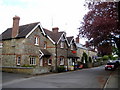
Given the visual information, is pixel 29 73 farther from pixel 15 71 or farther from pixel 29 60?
pixel 29 60

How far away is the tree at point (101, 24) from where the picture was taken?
46.7 ft

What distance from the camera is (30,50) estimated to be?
72.8 feet

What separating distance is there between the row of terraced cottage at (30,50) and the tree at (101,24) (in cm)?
802

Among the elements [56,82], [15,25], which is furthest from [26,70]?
[15,25]

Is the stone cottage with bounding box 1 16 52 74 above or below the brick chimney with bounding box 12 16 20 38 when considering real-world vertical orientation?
below

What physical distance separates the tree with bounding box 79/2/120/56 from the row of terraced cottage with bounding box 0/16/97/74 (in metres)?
8.02

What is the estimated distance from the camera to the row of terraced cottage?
2117cm

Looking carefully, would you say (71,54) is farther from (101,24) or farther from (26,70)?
(101,24)

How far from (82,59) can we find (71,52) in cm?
1108

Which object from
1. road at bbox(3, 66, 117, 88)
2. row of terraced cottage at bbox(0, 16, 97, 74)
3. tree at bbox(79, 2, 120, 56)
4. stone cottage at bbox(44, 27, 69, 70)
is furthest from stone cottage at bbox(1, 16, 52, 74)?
tree at bbox(79, 2, 120, 56)

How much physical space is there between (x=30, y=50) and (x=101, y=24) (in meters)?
12.3

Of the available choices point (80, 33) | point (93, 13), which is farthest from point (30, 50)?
point (93, 13)

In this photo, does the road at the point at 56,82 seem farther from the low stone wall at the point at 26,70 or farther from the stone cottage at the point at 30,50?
the stone cottage at the point at 30,50

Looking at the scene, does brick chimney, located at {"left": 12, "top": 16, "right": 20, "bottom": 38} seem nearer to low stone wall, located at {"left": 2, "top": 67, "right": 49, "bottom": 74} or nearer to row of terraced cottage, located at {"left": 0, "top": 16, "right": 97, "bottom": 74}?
→ row of terraced cottage, located at {"left": 0, "top": 16, "right": 97, "bottom": 74}
